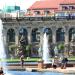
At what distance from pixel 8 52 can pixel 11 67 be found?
53188 millimetres

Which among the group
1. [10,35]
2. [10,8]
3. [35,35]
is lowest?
[35,35]

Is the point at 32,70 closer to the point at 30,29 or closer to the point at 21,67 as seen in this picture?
the point at 21,67

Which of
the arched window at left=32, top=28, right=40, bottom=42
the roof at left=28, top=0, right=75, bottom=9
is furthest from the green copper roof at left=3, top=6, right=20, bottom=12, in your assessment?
the arched window at left=32, top=28, right=40, bottom=42

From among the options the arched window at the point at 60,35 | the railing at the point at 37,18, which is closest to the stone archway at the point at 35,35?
the railing at the point at 37,18

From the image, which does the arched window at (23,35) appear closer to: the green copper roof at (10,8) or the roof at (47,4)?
the roof at (47,4)

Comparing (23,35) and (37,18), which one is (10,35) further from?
(37,18)

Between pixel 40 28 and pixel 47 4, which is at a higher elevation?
pixel 47 4

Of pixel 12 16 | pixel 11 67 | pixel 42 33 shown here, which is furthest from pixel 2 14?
pixel 11 67

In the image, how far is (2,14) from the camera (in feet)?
407

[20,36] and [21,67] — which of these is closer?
[21,67]

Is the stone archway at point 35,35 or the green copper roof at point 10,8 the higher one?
the green copper roof at point 10,8

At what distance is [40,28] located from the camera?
11781 cm

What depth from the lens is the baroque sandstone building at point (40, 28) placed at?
377ft

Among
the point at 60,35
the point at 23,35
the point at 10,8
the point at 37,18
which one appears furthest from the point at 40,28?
the point at 10,8
